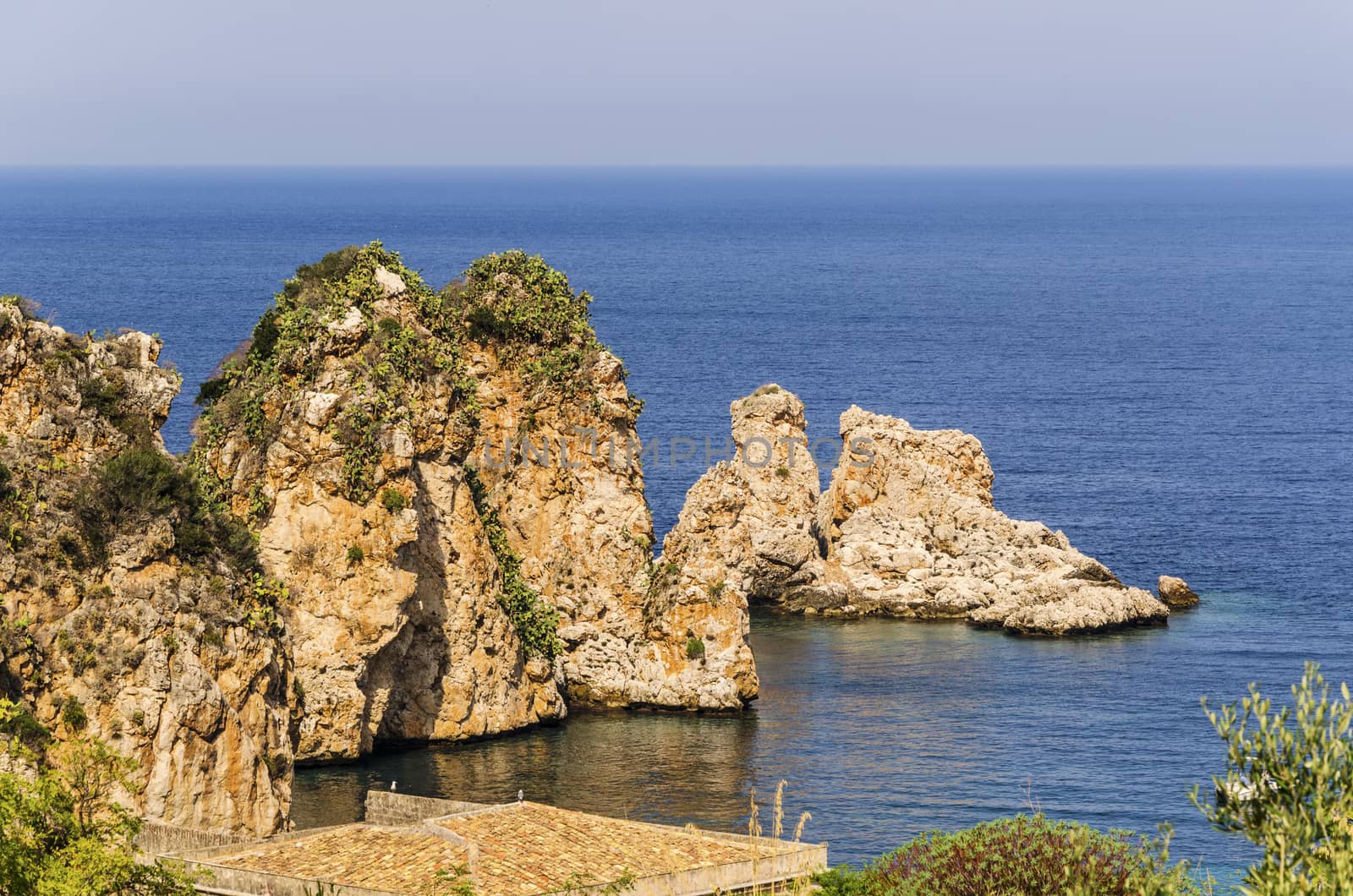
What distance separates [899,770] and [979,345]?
118 m

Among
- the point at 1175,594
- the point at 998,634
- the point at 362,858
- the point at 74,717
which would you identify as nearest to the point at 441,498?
the point at 74,717

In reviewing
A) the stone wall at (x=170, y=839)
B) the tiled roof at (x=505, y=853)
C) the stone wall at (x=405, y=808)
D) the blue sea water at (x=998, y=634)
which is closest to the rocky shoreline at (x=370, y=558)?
the blue sea water at (x=998, y=634)

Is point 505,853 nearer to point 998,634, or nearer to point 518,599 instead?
point 518,599

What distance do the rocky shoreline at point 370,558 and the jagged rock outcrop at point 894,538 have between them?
0.18m

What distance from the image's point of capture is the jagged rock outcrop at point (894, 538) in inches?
3150

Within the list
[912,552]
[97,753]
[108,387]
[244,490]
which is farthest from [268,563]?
[912,552]

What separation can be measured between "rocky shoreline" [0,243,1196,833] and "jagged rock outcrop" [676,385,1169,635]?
184 mm

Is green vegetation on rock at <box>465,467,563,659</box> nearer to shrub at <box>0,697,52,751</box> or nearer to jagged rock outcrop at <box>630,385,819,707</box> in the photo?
jagged rock outcrop at <box>630,385,819,707</box>

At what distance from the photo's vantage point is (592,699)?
219ft

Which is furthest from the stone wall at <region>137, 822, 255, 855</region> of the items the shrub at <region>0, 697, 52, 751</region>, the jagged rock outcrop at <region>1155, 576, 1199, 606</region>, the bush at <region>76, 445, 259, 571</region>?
the jagged rock outcrop at <region>1155, 576, 1199, 606</region>

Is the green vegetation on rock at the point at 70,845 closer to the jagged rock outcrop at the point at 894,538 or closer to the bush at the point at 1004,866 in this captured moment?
the bush at the point at 1004,866

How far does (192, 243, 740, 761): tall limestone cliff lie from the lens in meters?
58.0

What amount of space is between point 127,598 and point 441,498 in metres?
18.9

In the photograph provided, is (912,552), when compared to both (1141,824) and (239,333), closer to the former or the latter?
(1141,824)
